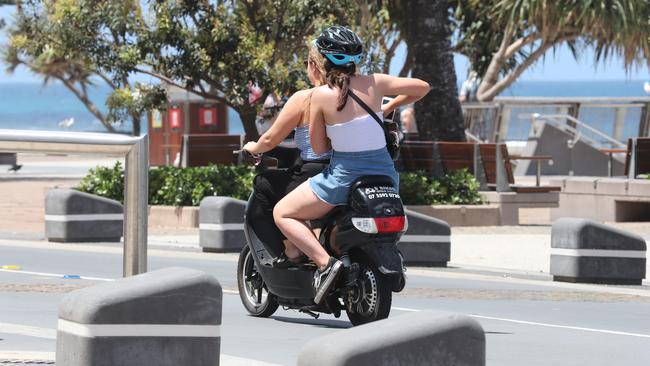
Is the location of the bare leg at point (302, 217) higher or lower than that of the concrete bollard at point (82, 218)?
higher

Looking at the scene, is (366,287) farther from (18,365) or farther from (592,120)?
(592,120)

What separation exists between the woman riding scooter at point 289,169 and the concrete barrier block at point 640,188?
13139 mm

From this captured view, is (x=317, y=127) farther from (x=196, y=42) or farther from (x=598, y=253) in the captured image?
(x=196, y=42)

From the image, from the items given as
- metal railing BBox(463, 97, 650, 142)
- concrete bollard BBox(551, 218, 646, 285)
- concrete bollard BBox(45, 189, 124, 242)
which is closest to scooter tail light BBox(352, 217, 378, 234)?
concrete bollard BBox(551, 218, 646, 285)

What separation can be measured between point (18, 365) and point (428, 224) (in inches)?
322

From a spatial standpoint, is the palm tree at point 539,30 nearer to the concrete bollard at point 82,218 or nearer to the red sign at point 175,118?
the red sign at point 175,118

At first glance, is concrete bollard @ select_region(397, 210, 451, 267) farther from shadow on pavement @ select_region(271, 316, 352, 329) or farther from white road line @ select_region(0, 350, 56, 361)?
white road line @ select_region(0, 350, 56, 361)

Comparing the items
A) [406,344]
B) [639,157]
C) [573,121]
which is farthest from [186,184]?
[573,121]

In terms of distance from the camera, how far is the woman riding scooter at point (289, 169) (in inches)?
368

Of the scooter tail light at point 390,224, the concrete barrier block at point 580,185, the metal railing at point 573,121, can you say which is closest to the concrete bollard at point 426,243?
the scooter tail light at point 390,224

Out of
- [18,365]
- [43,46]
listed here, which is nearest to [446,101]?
[43,46]

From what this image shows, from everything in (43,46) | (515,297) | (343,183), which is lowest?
(515,297)

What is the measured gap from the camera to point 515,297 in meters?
12.7

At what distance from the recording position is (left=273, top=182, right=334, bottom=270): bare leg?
9.12 meters
